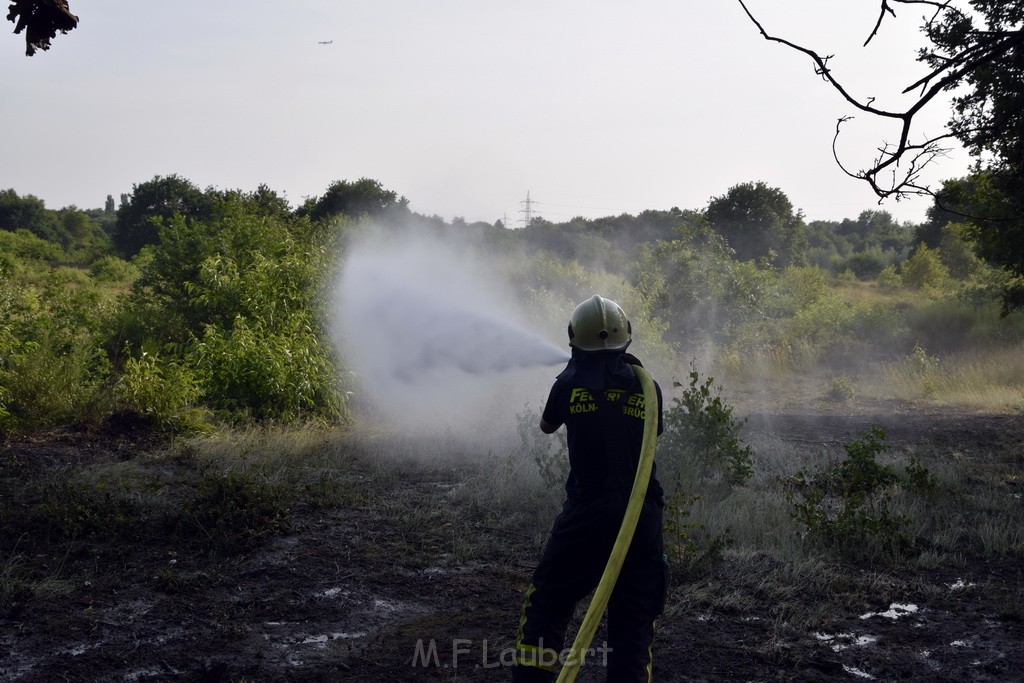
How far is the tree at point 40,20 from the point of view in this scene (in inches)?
219

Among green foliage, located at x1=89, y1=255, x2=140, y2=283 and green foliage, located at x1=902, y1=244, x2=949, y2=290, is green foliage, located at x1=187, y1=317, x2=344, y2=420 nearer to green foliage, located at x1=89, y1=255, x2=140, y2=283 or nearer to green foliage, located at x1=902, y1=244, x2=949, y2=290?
green foliage, located at x1=89, y1=255, x2=140, y2=283

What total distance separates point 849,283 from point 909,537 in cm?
3981

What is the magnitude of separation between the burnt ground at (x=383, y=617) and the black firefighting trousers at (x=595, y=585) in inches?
39.3

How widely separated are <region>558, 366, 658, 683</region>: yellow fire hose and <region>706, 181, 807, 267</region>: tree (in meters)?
40.4

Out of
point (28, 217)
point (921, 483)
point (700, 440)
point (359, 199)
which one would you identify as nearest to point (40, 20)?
point (700, 440)

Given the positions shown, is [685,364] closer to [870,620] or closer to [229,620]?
[870,620]

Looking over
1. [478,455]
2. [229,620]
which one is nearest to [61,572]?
[229,620]

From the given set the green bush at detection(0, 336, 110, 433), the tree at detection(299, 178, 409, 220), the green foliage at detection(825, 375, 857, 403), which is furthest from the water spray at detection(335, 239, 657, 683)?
the tree at detection(299, 178, 409, 220)

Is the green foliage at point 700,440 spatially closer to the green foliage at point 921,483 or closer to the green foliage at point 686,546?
the green foliage at point 686,546

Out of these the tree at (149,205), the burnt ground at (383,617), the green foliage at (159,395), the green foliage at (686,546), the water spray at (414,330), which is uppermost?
the tree at (149,205)

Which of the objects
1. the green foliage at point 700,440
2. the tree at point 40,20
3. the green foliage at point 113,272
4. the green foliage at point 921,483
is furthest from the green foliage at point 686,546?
the green foliage at point 113,272

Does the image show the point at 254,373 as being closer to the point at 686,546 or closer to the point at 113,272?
the point at 686,546

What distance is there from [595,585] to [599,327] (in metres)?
1.13

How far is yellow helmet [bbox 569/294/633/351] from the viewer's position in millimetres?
3764
